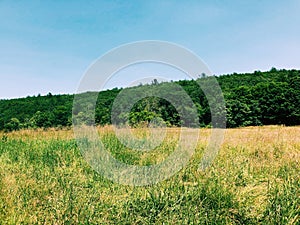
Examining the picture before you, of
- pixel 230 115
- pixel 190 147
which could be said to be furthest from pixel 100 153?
pixel 230 115

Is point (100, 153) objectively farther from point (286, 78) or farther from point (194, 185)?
point (286, 78)

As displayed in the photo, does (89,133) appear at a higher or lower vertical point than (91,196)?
higher

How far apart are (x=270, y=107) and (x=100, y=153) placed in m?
34.1

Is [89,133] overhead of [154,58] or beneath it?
beneath

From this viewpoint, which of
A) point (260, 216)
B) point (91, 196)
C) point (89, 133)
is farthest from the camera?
point (89, 133)

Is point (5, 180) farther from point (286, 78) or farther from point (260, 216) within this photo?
point (286, 78)

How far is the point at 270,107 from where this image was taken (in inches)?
1422

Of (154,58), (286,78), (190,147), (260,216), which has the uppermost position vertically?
(286,78)

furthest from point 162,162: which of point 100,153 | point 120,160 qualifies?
point 100,153

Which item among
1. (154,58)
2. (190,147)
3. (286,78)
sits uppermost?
(286,78)

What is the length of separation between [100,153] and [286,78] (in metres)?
39.6

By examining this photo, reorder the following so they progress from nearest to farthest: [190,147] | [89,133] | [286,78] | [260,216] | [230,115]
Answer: [260,216]
[190,147]
[89,133]
[230,115]
[286,78]

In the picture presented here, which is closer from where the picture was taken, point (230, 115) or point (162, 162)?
point (162, 162)

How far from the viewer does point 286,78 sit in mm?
40062
